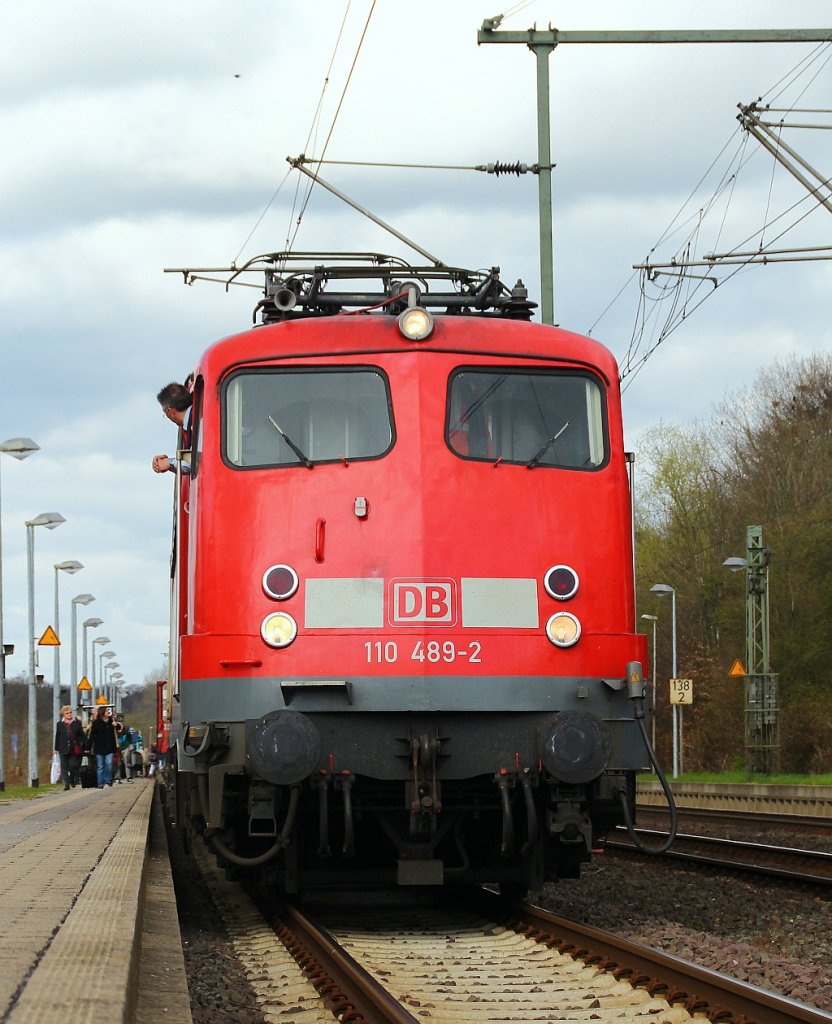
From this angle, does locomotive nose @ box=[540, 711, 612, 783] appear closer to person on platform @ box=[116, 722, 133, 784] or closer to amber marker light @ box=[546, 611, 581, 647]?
amber marker light @ box=[546, 611, 581, 647]

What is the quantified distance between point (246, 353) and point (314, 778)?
264 centimetres

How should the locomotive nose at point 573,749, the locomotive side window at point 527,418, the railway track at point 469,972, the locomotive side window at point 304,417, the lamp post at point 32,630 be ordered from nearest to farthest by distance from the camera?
1. the railway track at point 469,972
2. the locomotive nose at point 573,749
3. the locomotive side window at point 304,417
4. the locomotive side window at point 527,418
5. the lamp post at point 32,630

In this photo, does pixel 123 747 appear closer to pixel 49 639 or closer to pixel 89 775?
pixel 49 639

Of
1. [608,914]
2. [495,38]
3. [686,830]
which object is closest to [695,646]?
[686,830]

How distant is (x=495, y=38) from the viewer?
1570 centimetres

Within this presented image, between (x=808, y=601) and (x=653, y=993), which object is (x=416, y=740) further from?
(x=808, y=601)

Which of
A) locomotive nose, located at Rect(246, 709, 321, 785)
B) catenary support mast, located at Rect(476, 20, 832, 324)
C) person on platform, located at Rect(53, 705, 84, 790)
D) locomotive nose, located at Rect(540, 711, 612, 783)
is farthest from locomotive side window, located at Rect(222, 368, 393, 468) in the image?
person on platform, located at Rect(53, 705, 84, 790)

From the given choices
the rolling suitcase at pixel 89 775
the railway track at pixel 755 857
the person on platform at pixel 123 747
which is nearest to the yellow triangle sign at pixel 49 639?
the person on platform at pixel 123 747

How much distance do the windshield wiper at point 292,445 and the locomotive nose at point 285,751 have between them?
1.59m

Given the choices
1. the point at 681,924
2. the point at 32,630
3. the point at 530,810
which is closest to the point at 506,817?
the point at 530,810

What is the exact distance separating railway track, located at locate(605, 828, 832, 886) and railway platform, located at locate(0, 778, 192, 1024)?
4.36 meters

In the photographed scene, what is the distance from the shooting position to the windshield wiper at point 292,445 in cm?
945

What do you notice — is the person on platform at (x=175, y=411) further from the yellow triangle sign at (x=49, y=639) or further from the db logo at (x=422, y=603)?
the yellow triangle sign at (x=49, y=639)

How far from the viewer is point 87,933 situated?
263 inches
